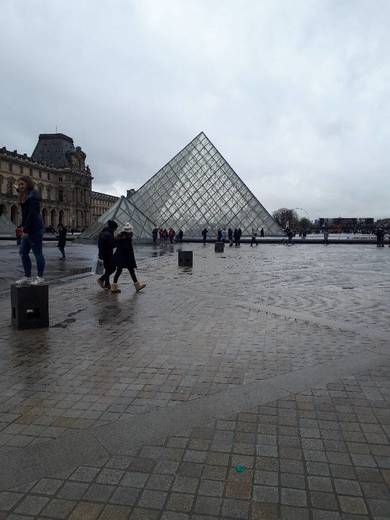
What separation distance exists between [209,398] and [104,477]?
1.25m

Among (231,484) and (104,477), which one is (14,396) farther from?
(231,484)

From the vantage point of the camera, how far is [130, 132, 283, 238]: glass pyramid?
4397cm

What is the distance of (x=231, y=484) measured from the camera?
2.33 metres

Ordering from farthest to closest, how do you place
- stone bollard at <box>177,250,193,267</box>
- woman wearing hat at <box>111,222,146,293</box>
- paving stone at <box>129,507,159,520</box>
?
stone bollard at <box>177,250,193,267</box> < woman wearing hat at <box>111,222,146,293</box> < paving stone at <box>129,507,159,520</box>

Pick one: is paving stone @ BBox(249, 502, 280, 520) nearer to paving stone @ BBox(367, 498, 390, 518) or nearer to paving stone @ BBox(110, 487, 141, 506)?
paving stone @ BBox(367, 498, 390, 518)

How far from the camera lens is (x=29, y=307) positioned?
18.7ft

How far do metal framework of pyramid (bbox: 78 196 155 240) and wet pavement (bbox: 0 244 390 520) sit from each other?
3169cm

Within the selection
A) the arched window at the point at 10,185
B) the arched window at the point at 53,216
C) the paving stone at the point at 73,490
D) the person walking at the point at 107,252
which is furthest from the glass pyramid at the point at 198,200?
the arched window at the point at 53,216

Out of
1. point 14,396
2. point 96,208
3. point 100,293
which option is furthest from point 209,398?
point 96,208

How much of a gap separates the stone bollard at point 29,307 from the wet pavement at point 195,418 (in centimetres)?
19

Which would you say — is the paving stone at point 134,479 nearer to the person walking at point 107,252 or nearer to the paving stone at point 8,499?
the paving stone at point 8,499

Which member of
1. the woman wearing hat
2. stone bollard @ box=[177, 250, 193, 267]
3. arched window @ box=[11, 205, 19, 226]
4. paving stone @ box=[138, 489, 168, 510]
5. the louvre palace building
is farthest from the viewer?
the louvre palace building

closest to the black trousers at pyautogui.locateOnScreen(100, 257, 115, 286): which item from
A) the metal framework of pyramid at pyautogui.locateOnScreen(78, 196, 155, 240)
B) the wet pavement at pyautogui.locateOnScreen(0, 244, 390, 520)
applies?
the wet pavement at pyautogui.locateOnScreen(0, 244, 390, 520)

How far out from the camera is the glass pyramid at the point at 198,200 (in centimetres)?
4397
